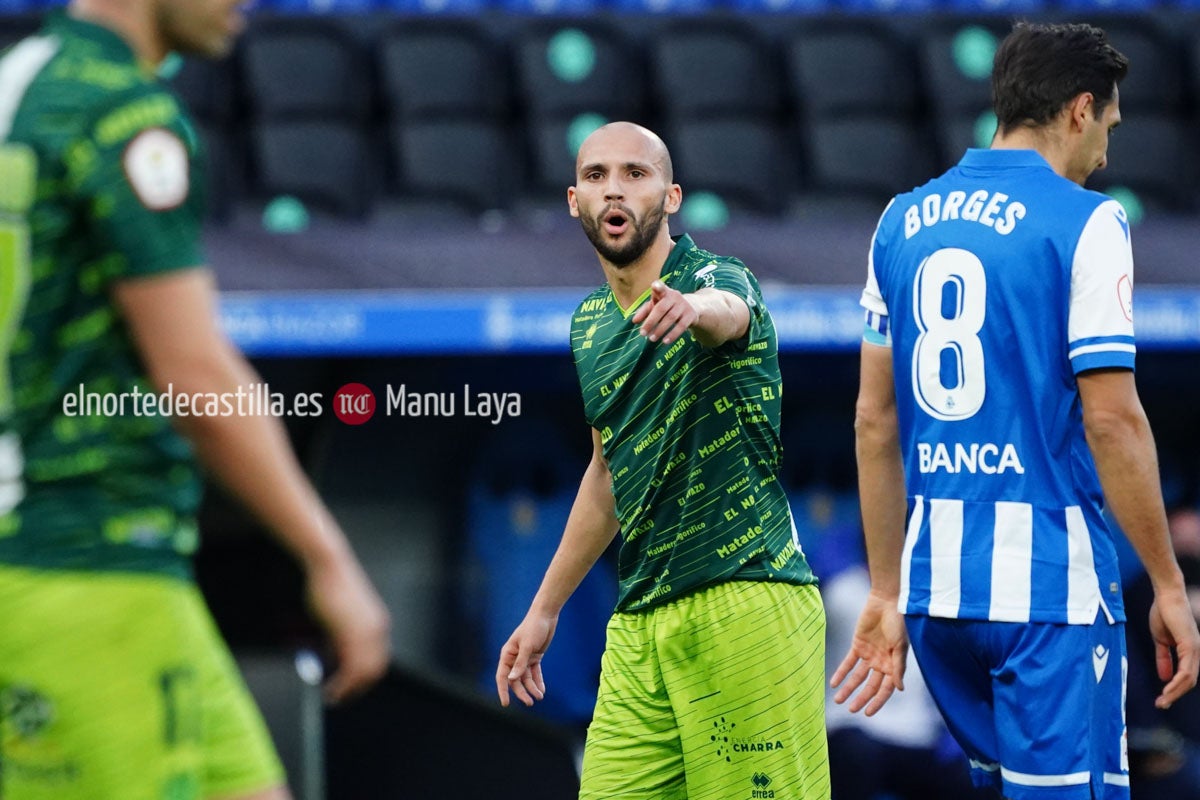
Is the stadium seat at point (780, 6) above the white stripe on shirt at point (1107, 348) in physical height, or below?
above

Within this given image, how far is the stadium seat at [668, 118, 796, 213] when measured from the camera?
7969 millimetres

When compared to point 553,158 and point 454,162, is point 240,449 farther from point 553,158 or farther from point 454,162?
point 454,162

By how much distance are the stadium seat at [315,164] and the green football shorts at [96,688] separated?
223 inches

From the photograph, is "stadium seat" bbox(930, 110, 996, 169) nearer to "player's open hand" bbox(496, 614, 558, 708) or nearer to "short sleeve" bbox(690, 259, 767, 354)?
"short sleeve" bbox(690, 259, 767, 354)

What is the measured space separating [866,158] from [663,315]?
17.5ft

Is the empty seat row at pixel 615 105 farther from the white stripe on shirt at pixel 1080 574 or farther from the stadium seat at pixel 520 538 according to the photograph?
the white stripe on shirt at pixel 1080 574

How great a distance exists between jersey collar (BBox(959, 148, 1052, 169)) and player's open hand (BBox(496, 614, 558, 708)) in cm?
139

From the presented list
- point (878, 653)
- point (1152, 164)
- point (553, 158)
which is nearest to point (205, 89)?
point (553, 158)

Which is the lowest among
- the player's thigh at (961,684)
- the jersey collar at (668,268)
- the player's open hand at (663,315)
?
the player's thigh at (961,684)

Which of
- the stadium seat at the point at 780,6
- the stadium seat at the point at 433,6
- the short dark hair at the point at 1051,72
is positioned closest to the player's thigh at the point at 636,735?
the short dark hair at the point at 1051,72

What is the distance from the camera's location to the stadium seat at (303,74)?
322 inches

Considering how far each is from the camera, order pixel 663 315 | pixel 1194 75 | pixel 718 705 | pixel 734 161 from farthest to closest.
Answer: pixel 1194 75
pixel 734 161
pixel 718 705
pixel 663 315

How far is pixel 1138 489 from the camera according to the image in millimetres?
3443

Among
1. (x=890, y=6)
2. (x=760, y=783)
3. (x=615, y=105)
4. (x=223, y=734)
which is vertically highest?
(x=890, y=6)
